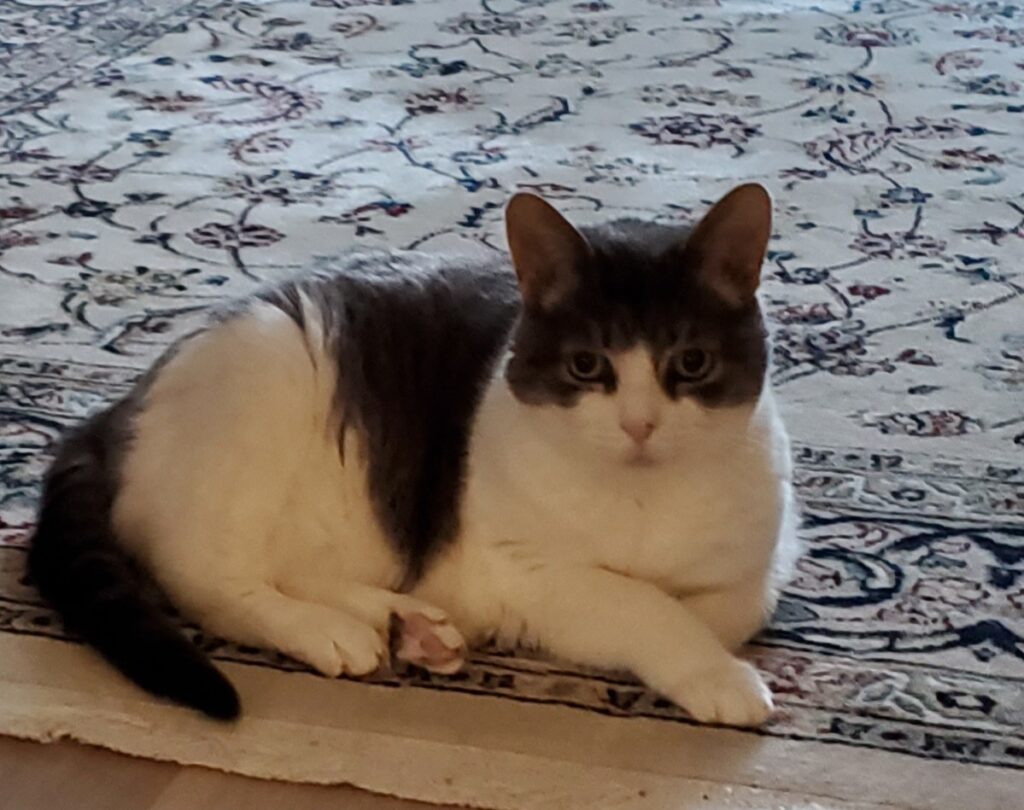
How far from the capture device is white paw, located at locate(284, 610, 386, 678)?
1.36 m

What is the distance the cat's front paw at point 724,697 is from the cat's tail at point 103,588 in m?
0.39

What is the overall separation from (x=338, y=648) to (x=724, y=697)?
35 cm

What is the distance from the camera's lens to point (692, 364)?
126 centimetres

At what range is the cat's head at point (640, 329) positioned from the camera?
1.25 m

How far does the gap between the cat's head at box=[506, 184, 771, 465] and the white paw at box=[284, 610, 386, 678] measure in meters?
0.27

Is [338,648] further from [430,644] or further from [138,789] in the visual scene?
[138,789]

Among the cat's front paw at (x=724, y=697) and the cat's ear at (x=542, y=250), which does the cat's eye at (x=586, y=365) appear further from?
the cat's front paw at (x=724, y=697)

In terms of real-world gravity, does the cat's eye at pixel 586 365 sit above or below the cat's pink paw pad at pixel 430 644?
above

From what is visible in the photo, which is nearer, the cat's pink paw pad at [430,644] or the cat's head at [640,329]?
the cat's head at [640,329]

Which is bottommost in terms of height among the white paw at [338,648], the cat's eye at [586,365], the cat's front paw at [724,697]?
the white paw at [338,648]

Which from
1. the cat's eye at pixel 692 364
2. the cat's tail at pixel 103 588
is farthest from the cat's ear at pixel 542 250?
the cat's tail at pixel 103 588

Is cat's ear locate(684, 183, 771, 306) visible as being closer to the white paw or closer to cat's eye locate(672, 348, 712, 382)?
cat's eye locate(672, 348, 712, 382)

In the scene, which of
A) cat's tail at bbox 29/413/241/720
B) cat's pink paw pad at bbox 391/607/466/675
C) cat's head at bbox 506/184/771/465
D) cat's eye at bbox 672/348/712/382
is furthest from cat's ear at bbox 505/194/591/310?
cat's tail at bbox 29/413/241/720

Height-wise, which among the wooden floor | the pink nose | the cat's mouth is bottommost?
the wooden floor
